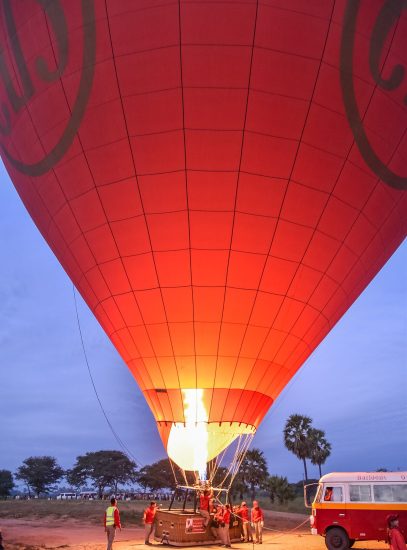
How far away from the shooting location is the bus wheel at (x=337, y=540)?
12016 millimetres

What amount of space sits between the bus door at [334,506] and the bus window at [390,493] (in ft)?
2.40

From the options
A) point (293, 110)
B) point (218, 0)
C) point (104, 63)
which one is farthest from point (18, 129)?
point (293, 110)

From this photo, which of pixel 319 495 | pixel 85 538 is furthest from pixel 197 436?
pixel 85 538

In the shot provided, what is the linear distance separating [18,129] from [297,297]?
6564mm

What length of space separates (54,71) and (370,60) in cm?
555

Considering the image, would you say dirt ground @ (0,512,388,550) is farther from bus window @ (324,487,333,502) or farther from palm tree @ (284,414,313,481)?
palm tree @ (284,414,313,481)

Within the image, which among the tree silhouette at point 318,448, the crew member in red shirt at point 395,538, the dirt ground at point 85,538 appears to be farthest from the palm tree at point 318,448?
the crew member in red shirt at point 395,538

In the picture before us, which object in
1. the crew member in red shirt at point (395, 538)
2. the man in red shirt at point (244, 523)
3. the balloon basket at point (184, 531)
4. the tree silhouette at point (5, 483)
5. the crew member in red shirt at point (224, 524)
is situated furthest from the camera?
the tree silhouette at point (5, 483)

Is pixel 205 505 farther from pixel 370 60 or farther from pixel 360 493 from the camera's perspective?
pixel 370 60

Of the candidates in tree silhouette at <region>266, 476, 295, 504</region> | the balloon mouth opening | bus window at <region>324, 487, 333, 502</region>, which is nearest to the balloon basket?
the balloon mouth opening

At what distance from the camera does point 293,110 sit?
385 inches

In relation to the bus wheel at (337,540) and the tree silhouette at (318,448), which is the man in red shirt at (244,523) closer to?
the bus wheel at (337,540)

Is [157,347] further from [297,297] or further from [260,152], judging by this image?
[260,152]

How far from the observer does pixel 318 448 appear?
1683 inches
